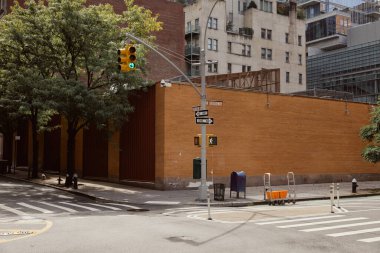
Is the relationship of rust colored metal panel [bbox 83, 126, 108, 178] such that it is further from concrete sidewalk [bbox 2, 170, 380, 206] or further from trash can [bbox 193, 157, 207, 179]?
trash can [bbox 193, 157, 207, 179]

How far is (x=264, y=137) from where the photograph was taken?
29031 millimetres

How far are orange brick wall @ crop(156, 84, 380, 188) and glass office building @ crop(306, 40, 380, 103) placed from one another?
147ft

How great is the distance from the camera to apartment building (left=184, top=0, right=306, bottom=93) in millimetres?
69875

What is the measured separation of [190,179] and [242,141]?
4.18m

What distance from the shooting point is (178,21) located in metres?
56.2

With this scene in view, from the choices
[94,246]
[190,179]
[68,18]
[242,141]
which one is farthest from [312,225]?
[68,18]

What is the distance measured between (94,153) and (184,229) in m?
21.9

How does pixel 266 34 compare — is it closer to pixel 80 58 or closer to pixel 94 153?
pixel 94 153

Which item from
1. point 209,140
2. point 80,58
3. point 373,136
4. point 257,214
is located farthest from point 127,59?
point 373,136

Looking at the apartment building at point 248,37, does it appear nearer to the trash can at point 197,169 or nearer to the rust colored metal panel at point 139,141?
the rust colored metal panel at point 139,141

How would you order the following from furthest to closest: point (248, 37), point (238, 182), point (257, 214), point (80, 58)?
1. point (248, 37)
2. point (80, 58)
3. point (238, 182)
4. point (257, 214)

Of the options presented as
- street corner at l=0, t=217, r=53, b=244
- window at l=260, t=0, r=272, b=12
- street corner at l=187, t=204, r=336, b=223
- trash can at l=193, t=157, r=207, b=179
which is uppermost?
window at l=260, t=0, r=272, b=12

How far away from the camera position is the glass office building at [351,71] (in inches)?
3093

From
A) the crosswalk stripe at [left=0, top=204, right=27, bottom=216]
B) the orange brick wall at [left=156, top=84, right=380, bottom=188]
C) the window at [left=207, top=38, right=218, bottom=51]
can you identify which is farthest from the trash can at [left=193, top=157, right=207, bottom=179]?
the window at [left=207, top=38, right=218, bottom=51]
